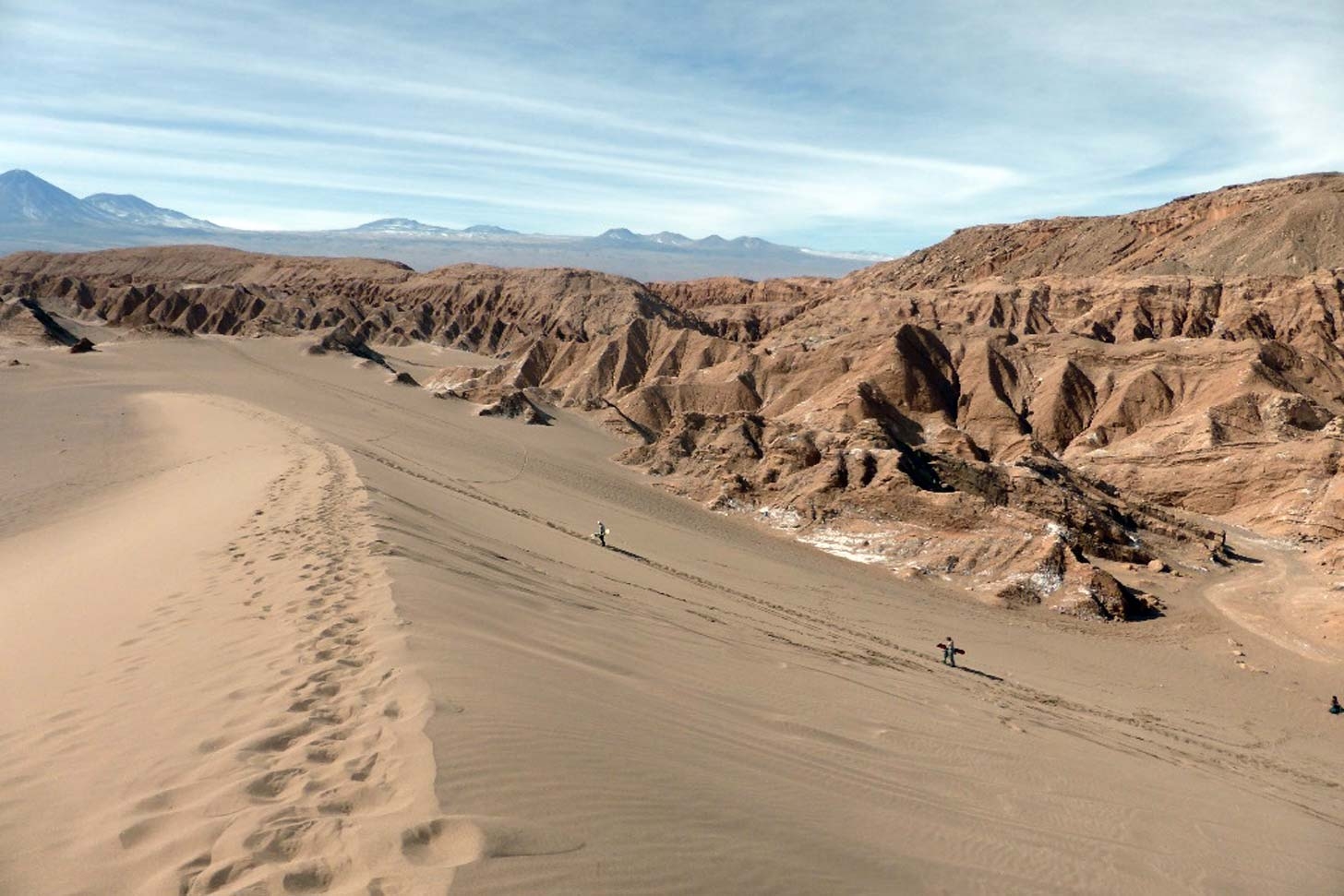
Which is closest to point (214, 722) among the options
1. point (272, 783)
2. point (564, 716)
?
point (272, 783)

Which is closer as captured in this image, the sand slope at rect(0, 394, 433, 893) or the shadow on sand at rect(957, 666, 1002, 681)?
the sand slope at rect(0, 394, 433, 893)

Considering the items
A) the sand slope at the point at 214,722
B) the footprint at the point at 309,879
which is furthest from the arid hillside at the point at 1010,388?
the footprint at the point at 309,879

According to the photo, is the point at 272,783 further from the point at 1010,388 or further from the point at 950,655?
the point at 1010,388

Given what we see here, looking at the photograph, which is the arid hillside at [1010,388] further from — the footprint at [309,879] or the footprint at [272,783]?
the footprint at [309,879]

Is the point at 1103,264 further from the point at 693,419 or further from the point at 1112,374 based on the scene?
the point at 693,419

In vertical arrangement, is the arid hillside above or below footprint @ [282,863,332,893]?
above

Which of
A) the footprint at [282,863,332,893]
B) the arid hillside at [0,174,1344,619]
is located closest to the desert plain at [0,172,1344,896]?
the footprint at [282,863,332,893]

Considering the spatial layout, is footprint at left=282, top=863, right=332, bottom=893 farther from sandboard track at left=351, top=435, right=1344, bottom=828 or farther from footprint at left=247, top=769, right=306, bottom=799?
sandboard track at left=351, top=435, right=1344, bottom=828
